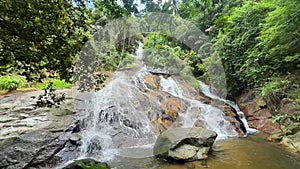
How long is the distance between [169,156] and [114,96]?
137 inches

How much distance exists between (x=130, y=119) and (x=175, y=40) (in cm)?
960

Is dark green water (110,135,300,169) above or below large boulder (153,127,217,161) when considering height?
below

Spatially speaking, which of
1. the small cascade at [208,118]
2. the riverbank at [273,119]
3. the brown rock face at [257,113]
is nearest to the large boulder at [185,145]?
the riverbank at [273,119]

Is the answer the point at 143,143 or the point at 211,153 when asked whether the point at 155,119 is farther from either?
the point at 211,153

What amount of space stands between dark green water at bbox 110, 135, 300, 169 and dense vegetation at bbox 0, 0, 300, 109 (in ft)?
5.75

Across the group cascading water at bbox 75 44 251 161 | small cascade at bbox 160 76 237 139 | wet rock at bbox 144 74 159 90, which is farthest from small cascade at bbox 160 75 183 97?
small cascade at bbox 160 76 237 139

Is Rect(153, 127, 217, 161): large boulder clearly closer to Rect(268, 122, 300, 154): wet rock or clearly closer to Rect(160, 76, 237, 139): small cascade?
Rect(160, 76, 237, 139): small cascade

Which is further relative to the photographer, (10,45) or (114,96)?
(114,96)

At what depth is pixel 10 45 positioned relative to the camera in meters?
2.28

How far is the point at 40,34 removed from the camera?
231 cm

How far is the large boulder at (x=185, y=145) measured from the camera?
517 cm

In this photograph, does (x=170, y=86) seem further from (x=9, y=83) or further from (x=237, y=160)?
(x=9, y=83)

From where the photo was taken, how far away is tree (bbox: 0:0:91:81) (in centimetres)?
218

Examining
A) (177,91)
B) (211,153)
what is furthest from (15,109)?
(177,91)
